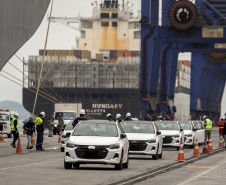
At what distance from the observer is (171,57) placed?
252 ft

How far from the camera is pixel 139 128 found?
2359 centimetres

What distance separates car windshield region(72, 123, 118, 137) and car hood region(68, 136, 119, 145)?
0.37 meters

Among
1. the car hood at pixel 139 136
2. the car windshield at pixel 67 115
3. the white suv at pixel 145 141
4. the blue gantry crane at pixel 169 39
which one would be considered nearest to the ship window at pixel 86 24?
the blue gantry crane at pixel 169 39

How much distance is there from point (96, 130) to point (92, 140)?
39.6 inches

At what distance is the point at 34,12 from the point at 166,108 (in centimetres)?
4988

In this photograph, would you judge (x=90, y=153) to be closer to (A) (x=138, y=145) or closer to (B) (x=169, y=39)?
(A) (x=138, y=145)

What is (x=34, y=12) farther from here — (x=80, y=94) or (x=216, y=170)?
(x=80, y=94)

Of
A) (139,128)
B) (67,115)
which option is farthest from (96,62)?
(139,128)

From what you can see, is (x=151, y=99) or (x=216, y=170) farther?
(x=151, y=99)

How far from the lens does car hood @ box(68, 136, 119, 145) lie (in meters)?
16.6

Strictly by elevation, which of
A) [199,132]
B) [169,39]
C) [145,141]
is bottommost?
[145,141]

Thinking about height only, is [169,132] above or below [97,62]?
below

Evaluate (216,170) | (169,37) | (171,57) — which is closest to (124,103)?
(171,57)

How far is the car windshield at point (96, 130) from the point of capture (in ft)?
57.5
